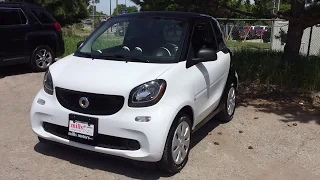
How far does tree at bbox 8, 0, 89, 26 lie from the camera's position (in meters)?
19.1

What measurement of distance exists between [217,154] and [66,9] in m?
17.5

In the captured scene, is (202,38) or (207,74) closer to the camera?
(207,74)

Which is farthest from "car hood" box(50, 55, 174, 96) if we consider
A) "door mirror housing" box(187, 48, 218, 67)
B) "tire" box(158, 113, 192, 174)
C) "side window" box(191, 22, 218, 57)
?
"side window" box(191, 22, 218, 57)

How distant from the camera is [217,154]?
4398mm

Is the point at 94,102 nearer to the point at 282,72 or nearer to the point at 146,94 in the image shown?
the point at 146,94

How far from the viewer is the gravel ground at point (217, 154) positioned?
3814 millimetres

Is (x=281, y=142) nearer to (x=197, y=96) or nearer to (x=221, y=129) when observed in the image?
(x=221, y=129)

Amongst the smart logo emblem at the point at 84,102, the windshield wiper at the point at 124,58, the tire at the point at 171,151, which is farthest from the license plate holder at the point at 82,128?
the windshield wiper at the point at 124,58

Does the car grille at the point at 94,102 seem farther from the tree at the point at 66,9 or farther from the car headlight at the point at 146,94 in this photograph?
the tree at the point at 66,9

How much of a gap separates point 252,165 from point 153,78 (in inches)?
63.3

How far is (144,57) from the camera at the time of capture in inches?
162

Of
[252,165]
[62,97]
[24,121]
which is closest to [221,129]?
[252,165]

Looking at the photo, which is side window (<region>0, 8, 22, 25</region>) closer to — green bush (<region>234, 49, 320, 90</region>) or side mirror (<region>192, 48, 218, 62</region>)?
green bush (<region>234, 49, 320, 90</region>)

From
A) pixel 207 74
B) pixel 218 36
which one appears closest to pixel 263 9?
pixel 218 36
